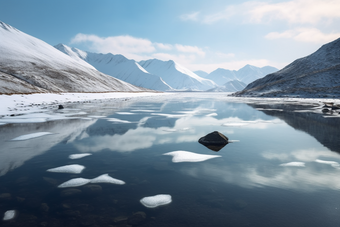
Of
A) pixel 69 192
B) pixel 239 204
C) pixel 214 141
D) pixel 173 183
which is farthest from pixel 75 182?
pixel 214 141

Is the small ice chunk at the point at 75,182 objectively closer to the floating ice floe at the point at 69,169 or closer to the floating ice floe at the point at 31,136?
the floating ice floe at the point at 69,169

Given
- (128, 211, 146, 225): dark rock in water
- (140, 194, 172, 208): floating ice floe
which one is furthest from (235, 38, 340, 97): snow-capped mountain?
(128, 211, 146, 225): dark rock in water

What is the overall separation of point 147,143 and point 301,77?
122m

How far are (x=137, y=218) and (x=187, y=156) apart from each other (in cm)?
509

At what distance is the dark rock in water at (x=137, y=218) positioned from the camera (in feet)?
15.4

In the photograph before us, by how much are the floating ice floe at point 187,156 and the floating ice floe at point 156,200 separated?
3151 millimetres

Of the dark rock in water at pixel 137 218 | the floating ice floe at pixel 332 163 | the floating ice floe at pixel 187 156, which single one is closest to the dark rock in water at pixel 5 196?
the dark rock in water at pixel 137 218

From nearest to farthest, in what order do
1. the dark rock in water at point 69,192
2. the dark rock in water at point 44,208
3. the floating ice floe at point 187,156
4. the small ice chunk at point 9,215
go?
the small ice chunk at point 9,215 → the dark rock in water at point 44,208 → the dark rock in water at point 69,192 → the floating ice floe at point 187,156

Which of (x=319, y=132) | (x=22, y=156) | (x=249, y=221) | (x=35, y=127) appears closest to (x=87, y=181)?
(x=22, y=156)

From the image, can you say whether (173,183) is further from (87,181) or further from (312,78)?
(312,78)

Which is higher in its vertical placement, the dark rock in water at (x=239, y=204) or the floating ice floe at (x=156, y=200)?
the floating ice floe at (x=156, y=200)

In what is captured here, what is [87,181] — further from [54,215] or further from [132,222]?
[132,222]

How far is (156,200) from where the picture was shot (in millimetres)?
5730

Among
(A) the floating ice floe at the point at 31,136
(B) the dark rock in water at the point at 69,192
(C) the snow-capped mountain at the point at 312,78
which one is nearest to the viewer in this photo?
(B) the dark rock in water at the point at 69,192
